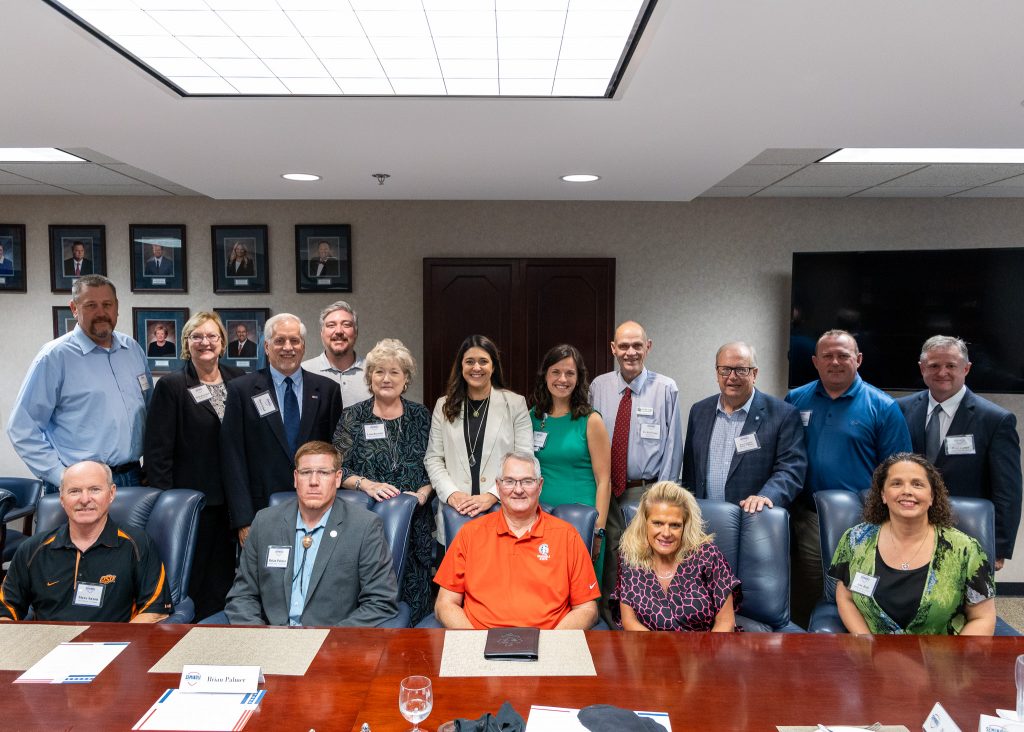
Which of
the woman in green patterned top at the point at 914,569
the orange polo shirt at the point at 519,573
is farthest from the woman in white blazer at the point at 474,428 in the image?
the woman in green patterned top at the point at 914,569

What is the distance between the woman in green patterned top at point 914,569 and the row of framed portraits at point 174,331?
4195 millimetres

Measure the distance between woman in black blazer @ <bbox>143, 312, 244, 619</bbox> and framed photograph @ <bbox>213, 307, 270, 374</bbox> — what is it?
68.7 inches

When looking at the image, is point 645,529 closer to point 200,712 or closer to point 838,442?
→ point 838,442

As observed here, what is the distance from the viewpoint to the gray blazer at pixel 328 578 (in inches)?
99.6

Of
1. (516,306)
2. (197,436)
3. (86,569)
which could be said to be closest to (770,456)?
(516,306)

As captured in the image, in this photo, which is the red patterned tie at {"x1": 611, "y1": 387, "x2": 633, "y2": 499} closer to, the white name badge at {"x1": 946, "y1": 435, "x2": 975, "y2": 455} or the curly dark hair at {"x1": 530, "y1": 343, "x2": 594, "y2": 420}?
the curly dark hair at {"x1": 530, "y1": 343, "x2": 594, "y2": 420}

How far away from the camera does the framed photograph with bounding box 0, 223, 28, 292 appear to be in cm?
514

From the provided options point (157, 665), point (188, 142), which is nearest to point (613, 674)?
point (157, 665)

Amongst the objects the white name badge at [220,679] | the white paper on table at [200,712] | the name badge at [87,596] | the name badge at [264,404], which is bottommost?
the name badge at [87,596]

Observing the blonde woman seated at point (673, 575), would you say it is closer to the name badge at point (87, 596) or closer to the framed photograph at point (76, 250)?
the name badge at point (87, 596)

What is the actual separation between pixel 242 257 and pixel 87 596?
316 cm

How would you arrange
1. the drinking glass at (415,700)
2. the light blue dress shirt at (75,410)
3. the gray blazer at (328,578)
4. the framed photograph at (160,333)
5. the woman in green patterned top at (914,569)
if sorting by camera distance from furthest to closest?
1. the framed photograph at (160,333)
2. the light blue dress shirt at (75,410)
3. the gray blazer at (328,578)
4. the woman in green patterned top at (914,569)
5. the drinking glass at (415,700)

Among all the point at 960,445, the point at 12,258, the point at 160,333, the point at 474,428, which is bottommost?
the point at 960,445

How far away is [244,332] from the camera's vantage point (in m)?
5.20
